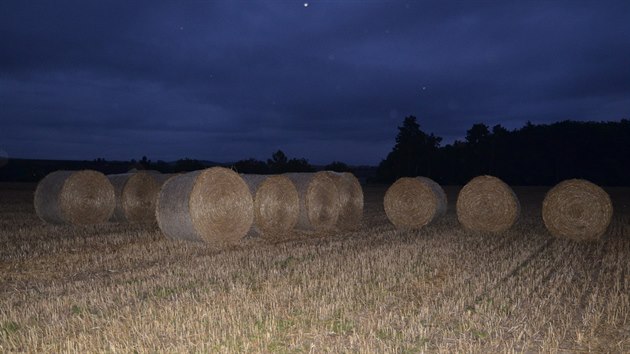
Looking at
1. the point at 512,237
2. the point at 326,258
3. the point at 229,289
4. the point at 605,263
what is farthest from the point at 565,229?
the point at 229,289

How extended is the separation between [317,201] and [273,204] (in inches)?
58.3

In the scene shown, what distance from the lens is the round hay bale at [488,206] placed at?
47.9 feet

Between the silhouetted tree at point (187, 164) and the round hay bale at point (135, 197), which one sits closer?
the round hay bale at point (135, 197)

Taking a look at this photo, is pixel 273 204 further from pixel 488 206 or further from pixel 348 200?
pixel 488 206

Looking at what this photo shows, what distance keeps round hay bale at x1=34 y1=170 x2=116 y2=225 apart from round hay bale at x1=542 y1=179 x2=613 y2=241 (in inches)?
516

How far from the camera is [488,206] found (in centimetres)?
1490

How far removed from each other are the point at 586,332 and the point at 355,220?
1077cm

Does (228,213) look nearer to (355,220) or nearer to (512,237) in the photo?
(355,220)

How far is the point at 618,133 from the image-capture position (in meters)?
48.8

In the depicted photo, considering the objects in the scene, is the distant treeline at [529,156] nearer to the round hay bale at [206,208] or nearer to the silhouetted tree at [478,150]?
the silhouetted tree at [478,150]

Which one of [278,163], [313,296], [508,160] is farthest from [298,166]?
[313,296]

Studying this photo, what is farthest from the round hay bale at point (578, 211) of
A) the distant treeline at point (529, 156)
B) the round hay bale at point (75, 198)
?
the distant treeline at point (529, 156)

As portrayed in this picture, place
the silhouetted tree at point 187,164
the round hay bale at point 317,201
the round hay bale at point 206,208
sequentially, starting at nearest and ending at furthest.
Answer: the round hay bale at point 206,208 < the round hay bale at point 317,201 < the silhouetted tree at point 187,164

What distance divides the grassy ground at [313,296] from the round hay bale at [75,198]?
2870 millimetres
